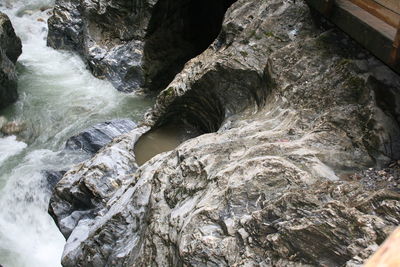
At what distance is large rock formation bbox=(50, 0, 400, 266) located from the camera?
3488 mm

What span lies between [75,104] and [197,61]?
4.40 meters

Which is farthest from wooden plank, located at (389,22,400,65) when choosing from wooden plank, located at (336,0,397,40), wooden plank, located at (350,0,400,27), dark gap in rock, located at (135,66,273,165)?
dark gap in rock, located at (135,66,273,165)

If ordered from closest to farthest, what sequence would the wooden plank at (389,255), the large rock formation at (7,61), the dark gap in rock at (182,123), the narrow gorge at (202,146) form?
the wooden plank at (389,255) → the narrow gorge at (202,146) → the dark gap in rock at (182,123) → the large rock formation at (7,61)

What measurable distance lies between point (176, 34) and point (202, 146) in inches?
301

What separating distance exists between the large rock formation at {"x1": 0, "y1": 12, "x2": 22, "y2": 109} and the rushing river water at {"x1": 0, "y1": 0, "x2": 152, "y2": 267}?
0.26 m

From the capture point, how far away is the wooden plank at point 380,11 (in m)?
4.95

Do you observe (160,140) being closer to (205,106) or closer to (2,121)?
(205,106)

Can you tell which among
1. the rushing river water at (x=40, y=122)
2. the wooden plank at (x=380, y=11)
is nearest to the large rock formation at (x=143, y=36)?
the rushing river water at (x=40, y=122)

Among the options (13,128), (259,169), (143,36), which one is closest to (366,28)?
(259,169)

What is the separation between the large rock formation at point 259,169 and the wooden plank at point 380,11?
1.48 feet

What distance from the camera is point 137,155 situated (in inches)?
296

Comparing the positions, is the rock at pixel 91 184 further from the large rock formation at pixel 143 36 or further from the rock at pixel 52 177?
the large rock formation at pixel 143 36

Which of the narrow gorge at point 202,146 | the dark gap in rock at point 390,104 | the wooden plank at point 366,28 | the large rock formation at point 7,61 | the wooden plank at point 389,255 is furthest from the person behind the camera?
the large rock formation at point 7,61

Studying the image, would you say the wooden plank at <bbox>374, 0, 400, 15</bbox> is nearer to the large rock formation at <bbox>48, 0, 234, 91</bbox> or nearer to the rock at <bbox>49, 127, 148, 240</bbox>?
the rock at <bbox>49, 127, 148, 240</bbox>
